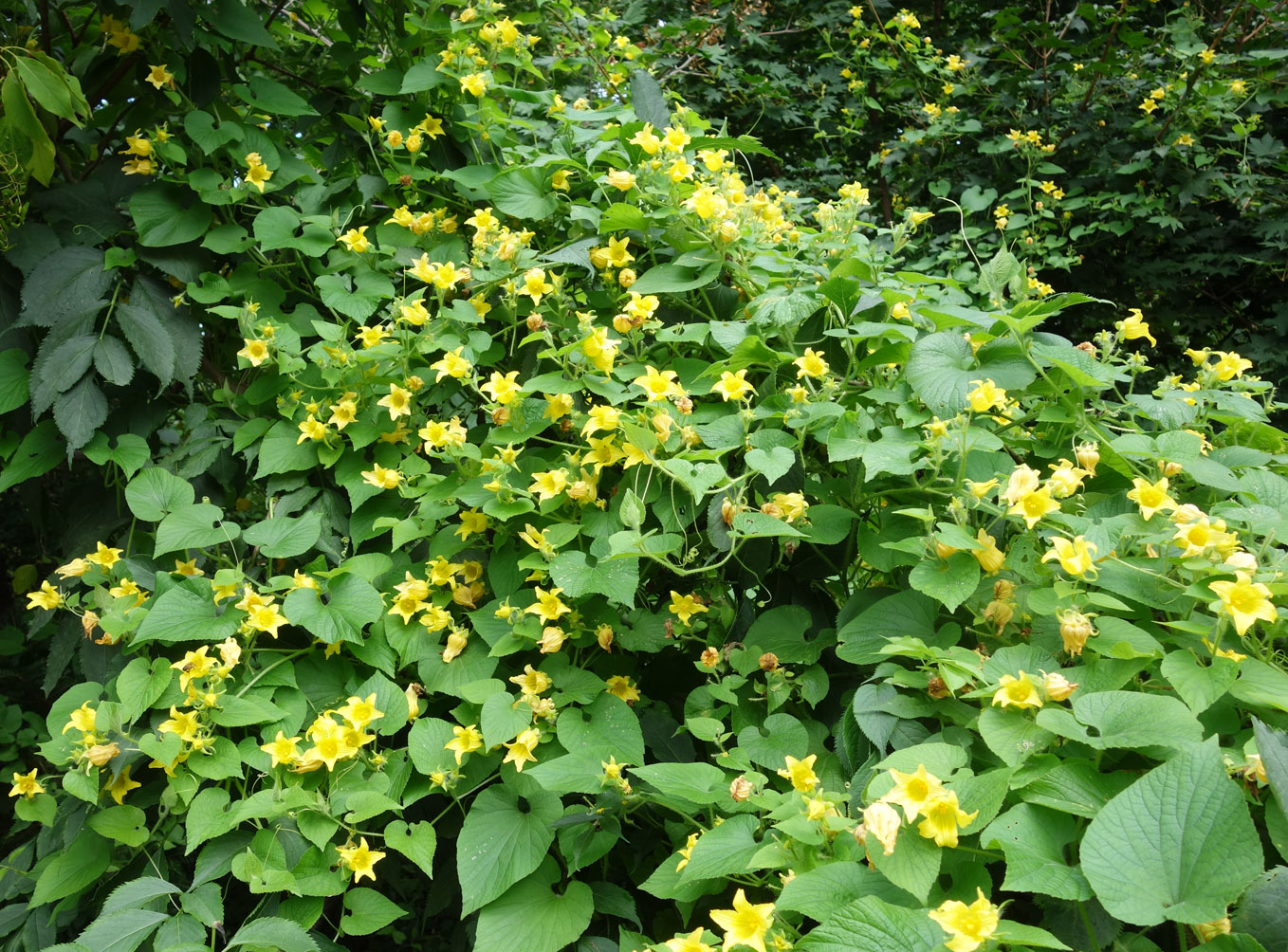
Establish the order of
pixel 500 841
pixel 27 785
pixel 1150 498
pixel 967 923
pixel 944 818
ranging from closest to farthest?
pixel 967 923
pixel 944 818
pixel 1150 498
pixel 500 841
pixel 27 785

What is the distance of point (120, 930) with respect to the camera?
1.07 meters

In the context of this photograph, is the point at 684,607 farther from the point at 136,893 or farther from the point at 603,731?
the point at 136,893

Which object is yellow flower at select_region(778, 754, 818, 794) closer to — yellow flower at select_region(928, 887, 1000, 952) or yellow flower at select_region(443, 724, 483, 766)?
yellow flower at select_region(928, 887, 1000, 952)

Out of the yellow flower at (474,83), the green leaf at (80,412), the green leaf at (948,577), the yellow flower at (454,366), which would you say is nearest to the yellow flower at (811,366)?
the green leaf at (948,577)

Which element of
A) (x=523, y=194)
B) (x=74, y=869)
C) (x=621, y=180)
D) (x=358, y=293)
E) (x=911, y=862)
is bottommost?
(x=74, y=869)

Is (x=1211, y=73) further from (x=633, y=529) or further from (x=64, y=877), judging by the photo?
(x=64, y=877)

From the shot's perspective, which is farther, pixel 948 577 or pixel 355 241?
pixel 355 241

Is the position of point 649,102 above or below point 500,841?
above

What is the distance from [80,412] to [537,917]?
1165 millimetres

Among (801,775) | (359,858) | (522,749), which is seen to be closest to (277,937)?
(359,858)

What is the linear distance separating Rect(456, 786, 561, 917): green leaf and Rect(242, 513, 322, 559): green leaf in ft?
Result: 1.66

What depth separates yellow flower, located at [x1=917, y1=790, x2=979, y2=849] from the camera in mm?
786

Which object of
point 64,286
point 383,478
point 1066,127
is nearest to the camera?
point 383,478

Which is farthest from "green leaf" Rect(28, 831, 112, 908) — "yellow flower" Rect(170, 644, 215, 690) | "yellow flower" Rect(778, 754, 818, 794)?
"yellow flower" Rect(778, 754, 818, 794)
